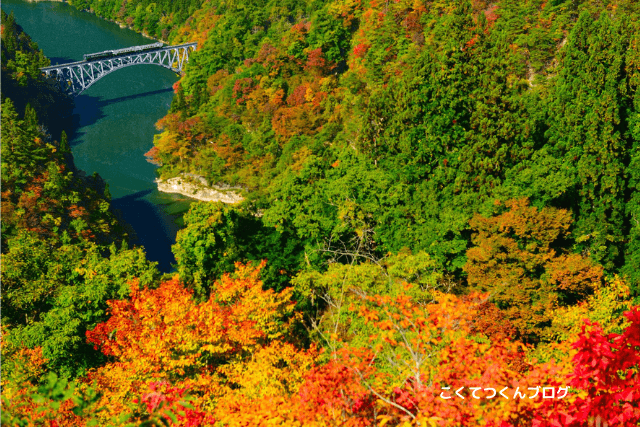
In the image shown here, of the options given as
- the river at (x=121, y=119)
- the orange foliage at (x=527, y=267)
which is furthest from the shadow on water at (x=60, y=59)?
the orange foliage at (x=527, y=267)

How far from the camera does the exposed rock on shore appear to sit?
47781mm

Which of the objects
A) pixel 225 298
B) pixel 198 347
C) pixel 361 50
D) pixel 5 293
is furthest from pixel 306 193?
pixel 361 50

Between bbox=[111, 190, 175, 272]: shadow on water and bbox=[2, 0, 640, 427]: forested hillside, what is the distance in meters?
6.16

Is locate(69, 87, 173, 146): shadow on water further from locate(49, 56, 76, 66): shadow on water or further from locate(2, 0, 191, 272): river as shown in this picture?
locate(49, 56, 76, 66): shadow on water

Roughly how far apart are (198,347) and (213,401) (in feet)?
5.78

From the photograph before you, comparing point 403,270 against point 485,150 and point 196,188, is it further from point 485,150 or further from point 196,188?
point 196,188

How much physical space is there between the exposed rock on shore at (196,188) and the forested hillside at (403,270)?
15.3 m

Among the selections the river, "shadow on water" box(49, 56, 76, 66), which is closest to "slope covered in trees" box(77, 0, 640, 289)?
the river

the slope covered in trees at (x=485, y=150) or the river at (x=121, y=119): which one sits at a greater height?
the slope covered in trees at (x=485, y=150)

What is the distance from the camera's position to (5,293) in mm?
21953

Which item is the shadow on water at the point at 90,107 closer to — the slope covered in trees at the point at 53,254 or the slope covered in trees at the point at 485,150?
the slope covered in trees at the point at 53,254

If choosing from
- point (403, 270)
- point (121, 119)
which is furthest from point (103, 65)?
point (403, 270)

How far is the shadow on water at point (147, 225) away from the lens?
38906mm

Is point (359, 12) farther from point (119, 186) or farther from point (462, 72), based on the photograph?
point (462, 72)
